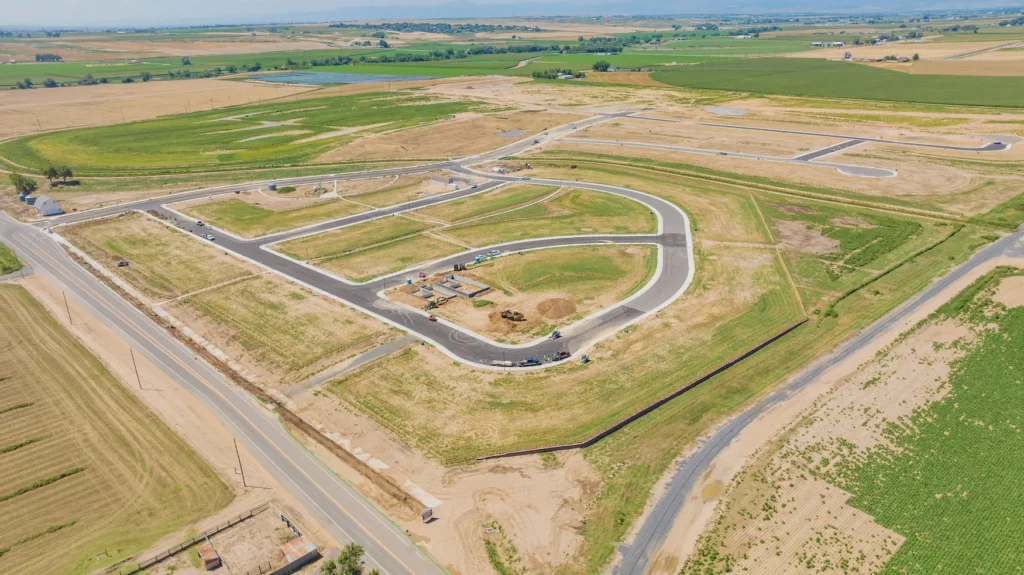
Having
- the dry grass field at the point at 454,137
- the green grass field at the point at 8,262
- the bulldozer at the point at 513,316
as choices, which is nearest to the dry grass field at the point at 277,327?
the bulldozer at the point at 513,316

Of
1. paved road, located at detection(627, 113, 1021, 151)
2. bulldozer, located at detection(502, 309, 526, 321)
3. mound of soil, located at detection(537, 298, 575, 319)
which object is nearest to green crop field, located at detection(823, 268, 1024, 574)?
mound of soil, located at detection(537, 298, 575, 319)

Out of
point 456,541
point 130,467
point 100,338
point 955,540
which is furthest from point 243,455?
point 955,540

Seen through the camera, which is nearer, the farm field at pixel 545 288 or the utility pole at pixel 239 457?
the utility pole at pixel 239 457

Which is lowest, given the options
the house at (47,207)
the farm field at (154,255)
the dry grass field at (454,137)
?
the farm field at (154,255)

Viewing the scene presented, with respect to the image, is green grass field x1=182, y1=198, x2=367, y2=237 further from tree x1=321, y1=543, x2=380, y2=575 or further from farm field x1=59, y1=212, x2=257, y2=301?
tree x1=321, y1=543, x2=380, y2=575

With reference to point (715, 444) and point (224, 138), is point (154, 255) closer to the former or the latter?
point (715, 444)

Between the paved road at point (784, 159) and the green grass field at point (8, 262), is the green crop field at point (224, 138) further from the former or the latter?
the paved road at point (784, 159)
